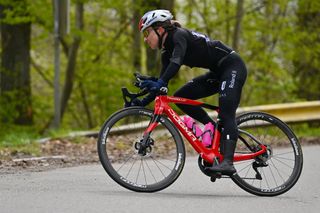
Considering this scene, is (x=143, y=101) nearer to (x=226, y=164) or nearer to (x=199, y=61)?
(x=199, y=61)

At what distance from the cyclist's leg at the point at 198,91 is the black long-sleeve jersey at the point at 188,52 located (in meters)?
0.19

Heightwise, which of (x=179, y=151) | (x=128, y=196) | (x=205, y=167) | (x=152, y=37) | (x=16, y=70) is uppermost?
(x=152, y=37)

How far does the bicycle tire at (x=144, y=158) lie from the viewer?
716 centimetres

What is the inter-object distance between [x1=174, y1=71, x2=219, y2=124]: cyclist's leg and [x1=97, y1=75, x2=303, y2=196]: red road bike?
12cm

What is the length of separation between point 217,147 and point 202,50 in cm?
98

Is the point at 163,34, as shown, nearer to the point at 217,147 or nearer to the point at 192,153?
the point at 217,147

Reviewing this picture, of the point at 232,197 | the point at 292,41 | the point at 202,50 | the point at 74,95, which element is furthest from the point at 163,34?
the point at 74,95

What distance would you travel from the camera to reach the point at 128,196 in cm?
686

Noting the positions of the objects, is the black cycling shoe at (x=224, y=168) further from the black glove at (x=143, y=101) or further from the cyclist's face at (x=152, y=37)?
the cyclist's face at (x=152, y=37)

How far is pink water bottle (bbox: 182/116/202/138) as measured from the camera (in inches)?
296

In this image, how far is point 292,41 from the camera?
22.2m

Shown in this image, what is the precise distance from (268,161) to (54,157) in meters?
3.85

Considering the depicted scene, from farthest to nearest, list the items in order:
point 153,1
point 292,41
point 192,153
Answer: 1. point 292,41
2. point 153,1
3. point 192,153

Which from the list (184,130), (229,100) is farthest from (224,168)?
(229,100)
